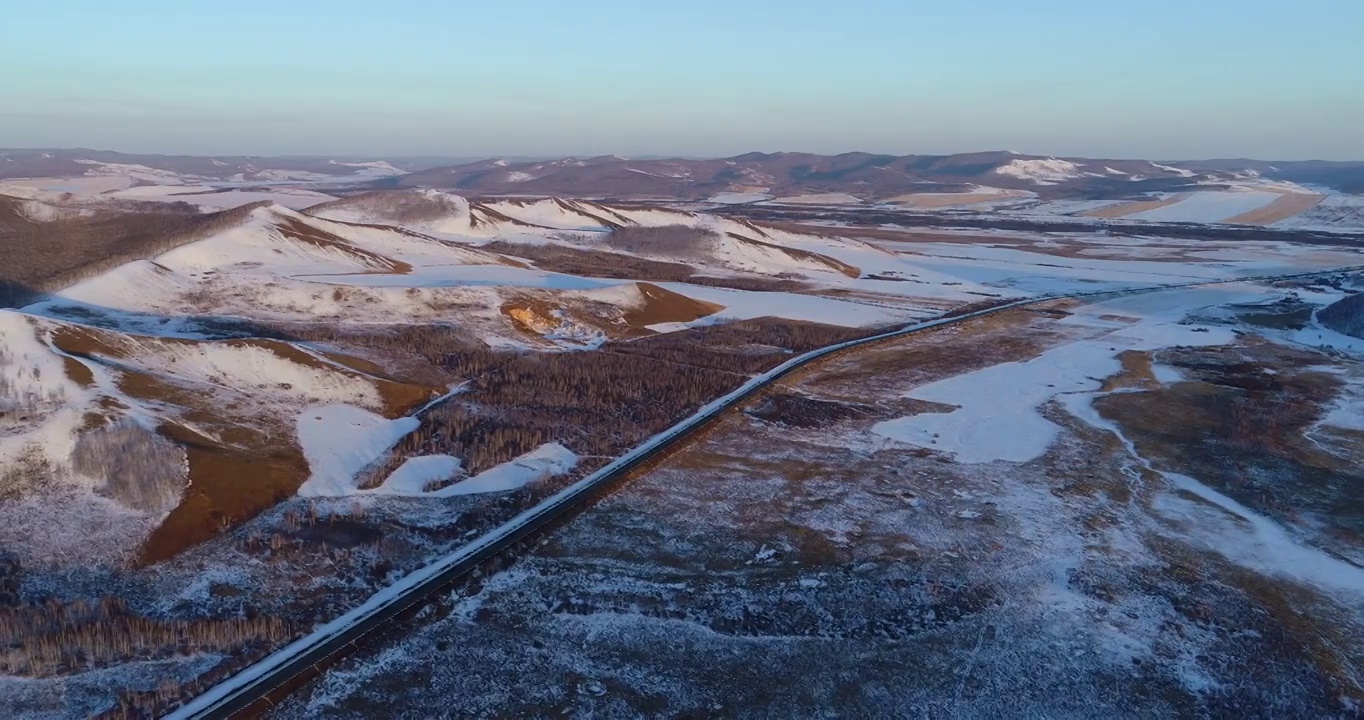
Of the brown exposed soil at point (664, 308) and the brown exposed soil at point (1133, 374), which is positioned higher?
the brown exposed soil at point (664, 308)

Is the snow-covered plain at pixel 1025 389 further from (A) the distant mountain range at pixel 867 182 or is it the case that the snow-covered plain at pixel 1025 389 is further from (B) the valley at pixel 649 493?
(A) the distant mountain range at pixel 867 182

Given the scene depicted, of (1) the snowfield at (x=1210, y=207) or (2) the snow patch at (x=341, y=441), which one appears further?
(1) the snowfield at (x=1210, y=207)

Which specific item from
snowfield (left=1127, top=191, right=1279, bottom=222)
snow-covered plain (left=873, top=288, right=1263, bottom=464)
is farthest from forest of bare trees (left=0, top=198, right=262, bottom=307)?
snowfield (left=1127, top=191, right=1279, bottom=222)

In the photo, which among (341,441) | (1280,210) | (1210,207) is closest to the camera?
(341,441)

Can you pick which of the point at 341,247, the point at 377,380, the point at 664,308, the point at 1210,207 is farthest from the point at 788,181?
A: the point at 377,380

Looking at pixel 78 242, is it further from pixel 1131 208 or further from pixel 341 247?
pixel 1131 208

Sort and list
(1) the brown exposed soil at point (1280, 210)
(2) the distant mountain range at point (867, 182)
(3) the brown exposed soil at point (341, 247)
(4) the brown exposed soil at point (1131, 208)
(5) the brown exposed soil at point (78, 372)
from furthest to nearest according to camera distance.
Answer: (2) the distant mountain range at point (867, 182)
(4) the brown exposed soil at point (1131, 208)
(1) the brown exposed soil at point (1280, 210)
(3) the brown exposed soil at point (341, 247)
(5) the brown exposed soil at point (78, 372)

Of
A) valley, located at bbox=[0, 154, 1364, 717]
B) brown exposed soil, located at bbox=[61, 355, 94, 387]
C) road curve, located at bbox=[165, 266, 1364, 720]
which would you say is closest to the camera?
road curve, located at bbox=[165, 266, 1364, 720]

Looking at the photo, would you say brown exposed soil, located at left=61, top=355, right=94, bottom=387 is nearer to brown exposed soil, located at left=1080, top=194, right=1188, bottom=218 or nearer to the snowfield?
the snowfield

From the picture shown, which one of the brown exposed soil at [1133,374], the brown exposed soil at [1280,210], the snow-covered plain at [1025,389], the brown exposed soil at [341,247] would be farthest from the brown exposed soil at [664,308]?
the brown exposed soil at [1280,210]
